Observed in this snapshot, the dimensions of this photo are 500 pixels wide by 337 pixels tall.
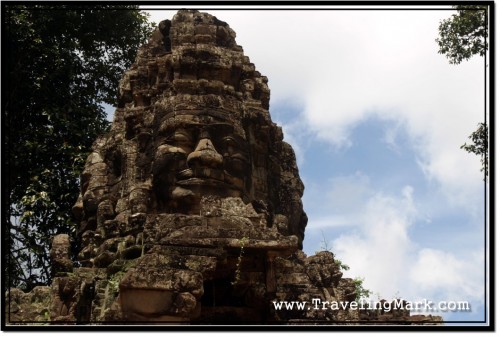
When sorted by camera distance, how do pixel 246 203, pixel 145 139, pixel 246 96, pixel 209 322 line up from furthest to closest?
1. pixel 246 96
2. pixel 145 139
3. pixel 246 203
4. pixel 209 322

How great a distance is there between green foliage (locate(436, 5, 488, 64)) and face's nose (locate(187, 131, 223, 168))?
5.01 metres

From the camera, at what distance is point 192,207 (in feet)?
36.5

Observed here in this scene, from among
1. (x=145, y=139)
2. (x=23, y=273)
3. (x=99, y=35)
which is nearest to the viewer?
(x=145, y=139)

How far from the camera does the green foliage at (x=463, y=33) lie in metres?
14.0

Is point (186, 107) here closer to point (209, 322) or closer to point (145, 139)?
point (145, 139)

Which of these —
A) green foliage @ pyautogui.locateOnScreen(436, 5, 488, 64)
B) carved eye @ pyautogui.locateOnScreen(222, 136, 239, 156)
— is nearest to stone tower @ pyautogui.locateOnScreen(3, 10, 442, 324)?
carved eye @ pyautogui.locateOnScreen(222, 136, 239, 156)

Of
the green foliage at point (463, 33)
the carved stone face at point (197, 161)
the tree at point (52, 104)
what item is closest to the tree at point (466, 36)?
the green foliage at point (463, 33)

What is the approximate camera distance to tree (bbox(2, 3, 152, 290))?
61.4 ft

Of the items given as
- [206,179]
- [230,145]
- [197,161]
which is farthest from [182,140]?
[206,179]

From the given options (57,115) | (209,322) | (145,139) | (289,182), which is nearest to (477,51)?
(289,182)

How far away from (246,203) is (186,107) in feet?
5.28

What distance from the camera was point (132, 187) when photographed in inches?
472

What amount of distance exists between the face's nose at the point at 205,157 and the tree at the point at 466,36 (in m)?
4.58

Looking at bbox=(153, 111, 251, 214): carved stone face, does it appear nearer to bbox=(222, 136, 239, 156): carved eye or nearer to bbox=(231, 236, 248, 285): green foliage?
bbox=(222, 136, 239, 156): carved eye
